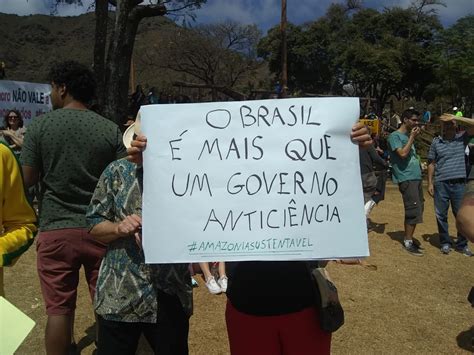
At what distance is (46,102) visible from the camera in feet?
31.4

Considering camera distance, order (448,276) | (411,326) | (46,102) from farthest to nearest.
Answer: (46,102), (448,276), (411,326)

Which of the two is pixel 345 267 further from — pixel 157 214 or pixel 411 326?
pixel 157 214

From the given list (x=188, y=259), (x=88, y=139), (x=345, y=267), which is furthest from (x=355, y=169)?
(x=345, y=267)

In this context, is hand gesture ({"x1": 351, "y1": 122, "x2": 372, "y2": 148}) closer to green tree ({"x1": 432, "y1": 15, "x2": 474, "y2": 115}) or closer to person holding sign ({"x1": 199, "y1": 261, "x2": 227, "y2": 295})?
person holding sign ({"x1": 199, "y1": 261, "x2": 227, "y2": 295})

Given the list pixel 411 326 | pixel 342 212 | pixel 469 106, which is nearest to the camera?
pixel 342 212

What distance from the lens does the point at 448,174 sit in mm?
6508

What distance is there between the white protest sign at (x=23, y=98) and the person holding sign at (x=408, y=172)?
617 cm

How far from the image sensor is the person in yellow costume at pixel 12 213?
1.87 metres

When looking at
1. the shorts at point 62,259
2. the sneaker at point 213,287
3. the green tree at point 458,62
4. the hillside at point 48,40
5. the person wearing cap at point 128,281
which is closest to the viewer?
the person wearing cap at point 128,281

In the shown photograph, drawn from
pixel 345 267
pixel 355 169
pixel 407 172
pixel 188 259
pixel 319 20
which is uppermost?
pixel 319 20

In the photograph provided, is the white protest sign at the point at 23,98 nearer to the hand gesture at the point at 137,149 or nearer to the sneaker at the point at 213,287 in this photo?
the sneaker at the point at 213,287

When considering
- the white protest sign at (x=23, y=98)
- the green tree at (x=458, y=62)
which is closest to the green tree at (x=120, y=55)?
the white protest sign at (x=23, y=98)

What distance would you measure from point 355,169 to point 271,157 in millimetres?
319

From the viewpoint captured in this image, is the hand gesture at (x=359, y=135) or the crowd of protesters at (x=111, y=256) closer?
the hand gesture at (x=359, y=135)
